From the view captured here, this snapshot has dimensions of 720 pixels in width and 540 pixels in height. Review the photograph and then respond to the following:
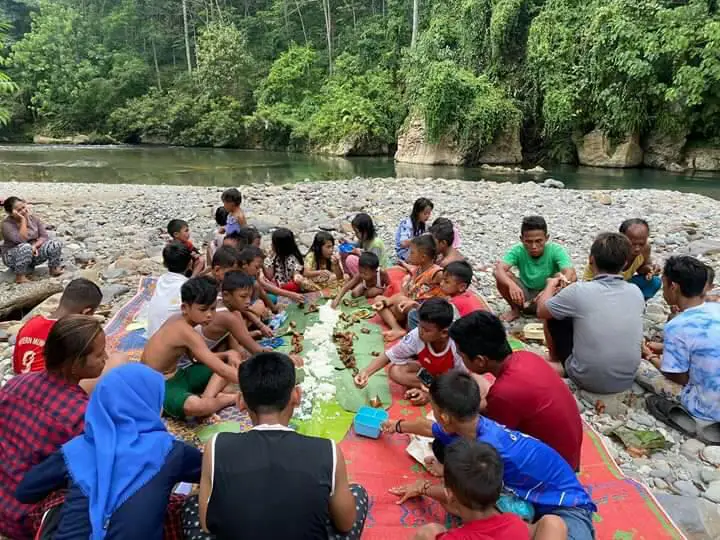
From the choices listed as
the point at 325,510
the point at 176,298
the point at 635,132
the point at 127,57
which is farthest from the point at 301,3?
the point at 325,510

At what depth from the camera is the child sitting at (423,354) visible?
9.82 feet

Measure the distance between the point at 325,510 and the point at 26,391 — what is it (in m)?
1.39

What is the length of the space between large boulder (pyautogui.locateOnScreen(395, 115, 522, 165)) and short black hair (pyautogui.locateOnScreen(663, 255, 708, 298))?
1942 cm

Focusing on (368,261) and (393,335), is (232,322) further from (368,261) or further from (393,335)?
(368,261)

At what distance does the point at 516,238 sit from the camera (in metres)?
7.51

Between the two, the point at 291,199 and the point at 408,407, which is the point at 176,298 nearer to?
the point at 408,407

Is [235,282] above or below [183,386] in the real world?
above

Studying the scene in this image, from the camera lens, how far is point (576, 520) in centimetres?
198

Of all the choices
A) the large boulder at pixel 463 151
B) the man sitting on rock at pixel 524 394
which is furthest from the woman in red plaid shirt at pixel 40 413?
the large boulder at pixel 463 151

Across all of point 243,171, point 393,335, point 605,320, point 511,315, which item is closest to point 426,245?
point 393,335

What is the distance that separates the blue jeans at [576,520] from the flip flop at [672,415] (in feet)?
4.64

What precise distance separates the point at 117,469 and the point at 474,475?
1280 millimetres

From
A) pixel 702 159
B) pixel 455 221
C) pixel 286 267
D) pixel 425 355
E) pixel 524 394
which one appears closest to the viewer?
pixel 524 394

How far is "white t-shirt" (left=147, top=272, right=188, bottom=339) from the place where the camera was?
3580 mm
